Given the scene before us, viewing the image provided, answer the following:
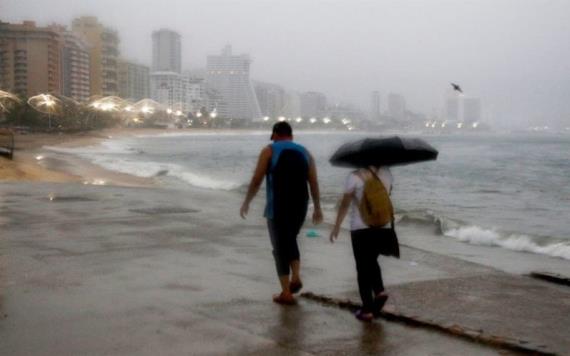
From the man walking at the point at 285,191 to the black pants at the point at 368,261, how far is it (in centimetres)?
60

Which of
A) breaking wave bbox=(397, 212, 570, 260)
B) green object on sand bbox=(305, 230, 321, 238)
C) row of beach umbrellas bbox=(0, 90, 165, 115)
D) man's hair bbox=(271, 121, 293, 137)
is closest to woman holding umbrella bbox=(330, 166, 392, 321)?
man's hair bbox=(271, 121, 293, 137)

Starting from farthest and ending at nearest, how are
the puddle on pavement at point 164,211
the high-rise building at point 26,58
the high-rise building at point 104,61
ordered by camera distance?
the high-rise building at point 104,61
the high-rise building at point 26,58
the puddle on pavement at point 164,211

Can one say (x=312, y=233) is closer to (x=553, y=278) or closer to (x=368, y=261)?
(x=553, y=278)

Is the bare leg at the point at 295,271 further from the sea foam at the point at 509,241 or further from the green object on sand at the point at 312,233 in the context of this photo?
the sea foam at the point at 509,241

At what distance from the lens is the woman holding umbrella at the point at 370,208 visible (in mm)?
5367

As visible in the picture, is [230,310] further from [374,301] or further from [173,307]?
[374,301]

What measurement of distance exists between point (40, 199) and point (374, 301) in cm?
1074

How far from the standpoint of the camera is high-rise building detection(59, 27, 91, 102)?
17512 centimetres

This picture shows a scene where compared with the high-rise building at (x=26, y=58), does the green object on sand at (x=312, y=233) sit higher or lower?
lower

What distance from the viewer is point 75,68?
577 feet

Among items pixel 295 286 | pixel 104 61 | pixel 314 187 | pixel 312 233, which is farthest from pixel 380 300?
pixel 104 61

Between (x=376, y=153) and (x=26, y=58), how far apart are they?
153429mm

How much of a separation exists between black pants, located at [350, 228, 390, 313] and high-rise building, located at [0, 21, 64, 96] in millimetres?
149626

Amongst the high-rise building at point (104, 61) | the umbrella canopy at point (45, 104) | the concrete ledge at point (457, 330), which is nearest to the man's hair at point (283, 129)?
the concrete ledge at point (457, 330)
